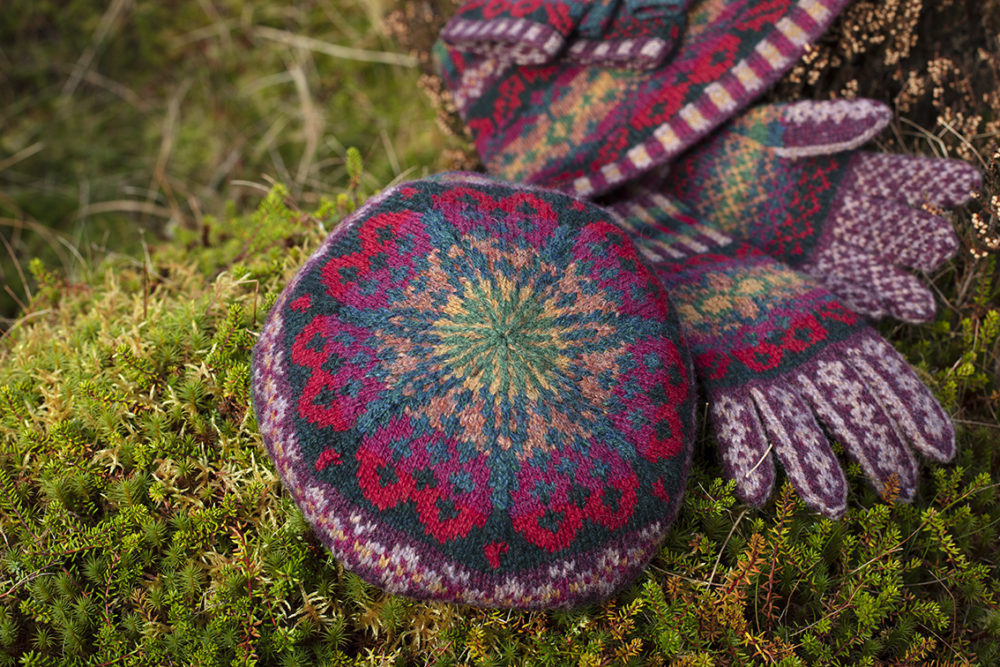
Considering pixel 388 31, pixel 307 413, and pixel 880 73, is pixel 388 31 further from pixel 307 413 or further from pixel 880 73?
pixel 307 413

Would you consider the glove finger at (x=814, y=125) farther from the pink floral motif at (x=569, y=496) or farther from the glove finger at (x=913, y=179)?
the pink floral motif at (x=569, y=496)

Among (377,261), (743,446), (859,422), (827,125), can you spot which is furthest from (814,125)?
(377,261)

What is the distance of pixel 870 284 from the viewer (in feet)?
7.06

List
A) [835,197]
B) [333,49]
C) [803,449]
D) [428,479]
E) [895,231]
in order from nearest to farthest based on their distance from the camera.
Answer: [428,479]
[803,449]
[895,231]
[835,197]
[333,49]

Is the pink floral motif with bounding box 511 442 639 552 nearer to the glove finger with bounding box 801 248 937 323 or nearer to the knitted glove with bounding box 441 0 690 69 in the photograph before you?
the glove finger with bounding box 801 248 937 323

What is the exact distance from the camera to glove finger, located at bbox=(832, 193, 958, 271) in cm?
207

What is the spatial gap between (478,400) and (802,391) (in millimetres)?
877

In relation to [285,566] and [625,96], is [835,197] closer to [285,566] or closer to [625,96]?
[625,96]

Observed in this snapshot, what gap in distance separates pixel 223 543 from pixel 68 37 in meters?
3.44

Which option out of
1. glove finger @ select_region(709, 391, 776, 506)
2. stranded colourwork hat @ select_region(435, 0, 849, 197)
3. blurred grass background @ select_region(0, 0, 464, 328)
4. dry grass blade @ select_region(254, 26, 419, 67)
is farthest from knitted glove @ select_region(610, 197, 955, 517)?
dry grass blade @ select_region(254, 26, 419, 67)

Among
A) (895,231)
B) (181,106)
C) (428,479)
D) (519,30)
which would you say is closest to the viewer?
(428,479)

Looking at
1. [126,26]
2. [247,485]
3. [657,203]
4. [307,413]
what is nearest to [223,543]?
[247,485]

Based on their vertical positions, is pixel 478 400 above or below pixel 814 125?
below

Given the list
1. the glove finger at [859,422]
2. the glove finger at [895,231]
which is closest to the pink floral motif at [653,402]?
the glove finger at [859,422]
